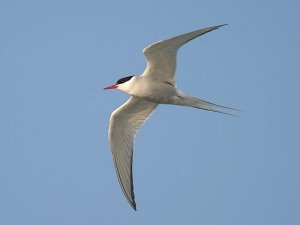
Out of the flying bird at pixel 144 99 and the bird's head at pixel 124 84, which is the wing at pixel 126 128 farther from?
the bird's head at pixel 124 84

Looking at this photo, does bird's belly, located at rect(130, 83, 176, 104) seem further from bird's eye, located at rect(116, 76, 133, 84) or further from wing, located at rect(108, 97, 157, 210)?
wing, located at rect(108, 97, 157, 210)

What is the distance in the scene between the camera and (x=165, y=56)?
A: 8484 millimetres

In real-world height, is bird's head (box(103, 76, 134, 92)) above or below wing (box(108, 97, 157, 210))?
above

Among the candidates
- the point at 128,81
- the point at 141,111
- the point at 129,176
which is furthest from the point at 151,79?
the point at 129,176

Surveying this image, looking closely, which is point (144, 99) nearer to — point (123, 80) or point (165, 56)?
point (123, 80)

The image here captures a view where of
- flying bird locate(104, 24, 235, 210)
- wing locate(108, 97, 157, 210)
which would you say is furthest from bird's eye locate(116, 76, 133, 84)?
wing locate(108, 97, 157, 210)

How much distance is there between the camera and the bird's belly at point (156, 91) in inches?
351

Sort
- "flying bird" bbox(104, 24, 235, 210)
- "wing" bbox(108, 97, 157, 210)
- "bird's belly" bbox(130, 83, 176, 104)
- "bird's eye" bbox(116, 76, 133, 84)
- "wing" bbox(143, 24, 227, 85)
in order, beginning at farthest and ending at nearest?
"wing" bbox(108, 97, 157, 210), "bird's eye" bbox(116, 76, 133, 84), "bird's belly" bbox(130, 83, 176, 104), "flying bird" bbox(104, 24, 235, 210), "wing" bbox(143, 24, 227, 85)

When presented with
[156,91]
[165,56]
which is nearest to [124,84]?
[156,91]

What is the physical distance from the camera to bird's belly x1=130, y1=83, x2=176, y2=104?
29.2 feet

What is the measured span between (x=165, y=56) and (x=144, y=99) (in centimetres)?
101

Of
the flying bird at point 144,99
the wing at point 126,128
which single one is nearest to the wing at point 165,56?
the flying bird at point 144,99

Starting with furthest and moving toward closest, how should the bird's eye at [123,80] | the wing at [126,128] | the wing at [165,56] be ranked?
the wing at [126,128], the bird's eye at [123,80], the wing at [165,56]

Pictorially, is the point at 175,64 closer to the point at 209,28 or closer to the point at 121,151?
the point at 209,28
